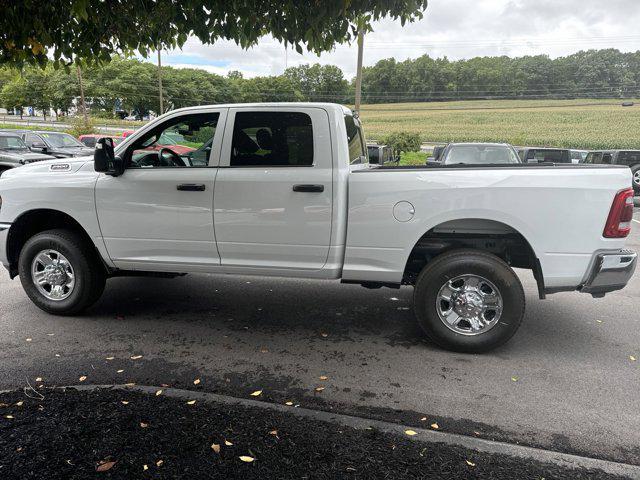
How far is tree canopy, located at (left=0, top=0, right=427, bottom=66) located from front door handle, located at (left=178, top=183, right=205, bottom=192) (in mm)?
1235

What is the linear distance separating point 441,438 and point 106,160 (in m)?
3.59

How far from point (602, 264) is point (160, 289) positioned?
15.5ft

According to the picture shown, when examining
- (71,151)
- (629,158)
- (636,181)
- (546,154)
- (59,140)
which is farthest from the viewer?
(59,140)

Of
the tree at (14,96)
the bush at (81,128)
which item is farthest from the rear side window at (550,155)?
the tree at (14,96)

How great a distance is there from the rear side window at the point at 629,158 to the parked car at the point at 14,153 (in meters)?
18.7

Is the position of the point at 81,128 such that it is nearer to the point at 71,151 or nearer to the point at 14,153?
the point at 71,151

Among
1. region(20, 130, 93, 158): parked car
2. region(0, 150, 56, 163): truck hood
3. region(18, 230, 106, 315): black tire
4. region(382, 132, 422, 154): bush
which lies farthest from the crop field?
region(18, 230, 106, 315): black tire

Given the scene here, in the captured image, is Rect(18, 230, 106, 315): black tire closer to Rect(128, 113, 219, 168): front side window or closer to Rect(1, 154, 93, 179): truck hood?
Rect(1, 154, 93, 179): truck hood

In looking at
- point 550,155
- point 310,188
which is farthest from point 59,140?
point 310,188

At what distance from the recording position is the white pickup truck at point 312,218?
384cm

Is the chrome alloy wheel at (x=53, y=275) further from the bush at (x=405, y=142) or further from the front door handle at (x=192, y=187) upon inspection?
the bush at (x=405, y=142)

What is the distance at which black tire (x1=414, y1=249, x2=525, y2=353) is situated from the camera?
3.96 meters

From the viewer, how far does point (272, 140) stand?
4.30m

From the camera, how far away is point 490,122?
2864 inches
